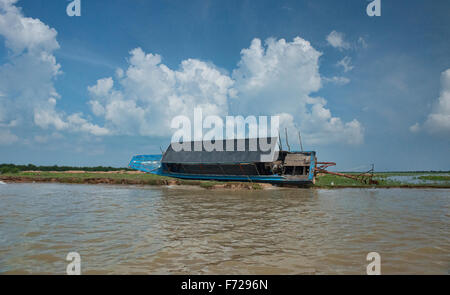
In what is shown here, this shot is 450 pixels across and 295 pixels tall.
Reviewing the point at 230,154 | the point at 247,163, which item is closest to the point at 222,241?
the point at 247,163

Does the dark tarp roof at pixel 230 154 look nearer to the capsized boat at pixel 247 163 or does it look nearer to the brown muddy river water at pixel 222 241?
the capsized boat at pixel 247 163

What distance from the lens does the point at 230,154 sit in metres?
24.5

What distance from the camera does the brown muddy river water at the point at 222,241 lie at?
200 inches

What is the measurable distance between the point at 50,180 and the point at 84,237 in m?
27.4

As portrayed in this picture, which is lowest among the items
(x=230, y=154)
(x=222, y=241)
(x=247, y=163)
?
(x=222, y=241)

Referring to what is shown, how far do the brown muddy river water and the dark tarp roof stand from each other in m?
12.0

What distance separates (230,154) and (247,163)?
2498mm

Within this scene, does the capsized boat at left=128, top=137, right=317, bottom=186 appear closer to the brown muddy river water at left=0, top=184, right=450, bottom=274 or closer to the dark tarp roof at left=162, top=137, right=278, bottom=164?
the dark tarp roof at left=162, top=137, right=278, bottom=164

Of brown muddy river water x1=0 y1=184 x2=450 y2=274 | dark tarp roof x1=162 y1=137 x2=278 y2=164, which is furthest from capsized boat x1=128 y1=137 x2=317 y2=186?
brown muddy river water x1=0 y1=184 x2=450 y2=274

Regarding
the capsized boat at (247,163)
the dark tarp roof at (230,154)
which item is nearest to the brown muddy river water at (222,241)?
the capsized boat at (247,163)

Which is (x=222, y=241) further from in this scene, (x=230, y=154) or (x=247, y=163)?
(x=230, y=154)

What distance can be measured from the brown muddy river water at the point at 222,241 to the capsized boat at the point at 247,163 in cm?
1175
